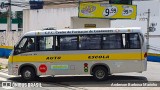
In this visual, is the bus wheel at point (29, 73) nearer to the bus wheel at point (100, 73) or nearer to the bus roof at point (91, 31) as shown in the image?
the bus roof at point (91, 31)

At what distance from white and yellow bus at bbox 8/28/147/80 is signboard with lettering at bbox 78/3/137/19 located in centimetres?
2228

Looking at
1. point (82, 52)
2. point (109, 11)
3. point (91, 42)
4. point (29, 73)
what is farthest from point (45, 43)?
point (109, 11)

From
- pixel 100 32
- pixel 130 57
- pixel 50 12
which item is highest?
pixel 50 12

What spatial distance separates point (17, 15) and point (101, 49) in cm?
8869

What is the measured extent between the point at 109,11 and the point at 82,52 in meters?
24.0

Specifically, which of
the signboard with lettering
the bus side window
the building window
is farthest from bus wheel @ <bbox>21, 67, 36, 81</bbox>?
the signboard with lettering

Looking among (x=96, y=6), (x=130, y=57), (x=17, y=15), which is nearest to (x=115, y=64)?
(x=130, y=57)

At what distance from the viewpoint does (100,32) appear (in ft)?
54.1

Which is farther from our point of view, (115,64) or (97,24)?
(97,24)

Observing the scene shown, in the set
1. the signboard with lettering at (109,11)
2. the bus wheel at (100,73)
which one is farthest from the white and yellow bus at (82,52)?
the signboard with lettering at (109,11)

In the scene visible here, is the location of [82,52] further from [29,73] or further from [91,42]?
[29,73]

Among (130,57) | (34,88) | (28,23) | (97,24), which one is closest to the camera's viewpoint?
(34,88)

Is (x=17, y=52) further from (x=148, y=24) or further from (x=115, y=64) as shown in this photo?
(x=148, y=24)

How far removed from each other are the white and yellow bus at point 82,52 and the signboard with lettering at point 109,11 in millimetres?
22280
